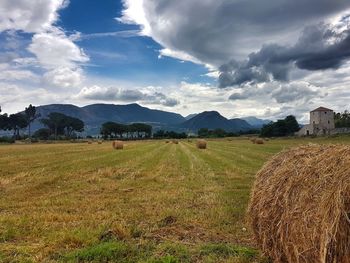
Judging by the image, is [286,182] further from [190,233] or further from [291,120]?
[291,120]

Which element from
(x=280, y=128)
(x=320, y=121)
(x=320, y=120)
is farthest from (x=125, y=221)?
(x=320, y=120)

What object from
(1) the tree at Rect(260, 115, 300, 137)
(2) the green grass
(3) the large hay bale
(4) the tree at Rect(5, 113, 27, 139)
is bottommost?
(2) the green grass

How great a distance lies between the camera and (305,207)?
6629 mm

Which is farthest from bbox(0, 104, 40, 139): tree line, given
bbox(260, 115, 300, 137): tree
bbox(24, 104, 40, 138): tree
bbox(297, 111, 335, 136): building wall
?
bbox(297, 111, 335, 136): building wall

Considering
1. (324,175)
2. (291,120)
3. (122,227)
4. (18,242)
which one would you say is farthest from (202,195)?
(291,120)

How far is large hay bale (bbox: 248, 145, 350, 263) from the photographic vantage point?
600 centimetres

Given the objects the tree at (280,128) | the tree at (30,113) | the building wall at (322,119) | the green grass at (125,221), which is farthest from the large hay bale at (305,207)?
the tree at (30,113)

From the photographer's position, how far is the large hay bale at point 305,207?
6004 mm

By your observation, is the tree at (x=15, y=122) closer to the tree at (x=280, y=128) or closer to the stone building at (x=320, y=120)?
the tree at (x=280, y=128)

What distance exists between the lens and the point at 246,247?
8.76m

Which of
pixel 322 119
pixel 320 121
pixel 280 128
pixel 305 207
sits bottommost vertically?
pixel 305 207

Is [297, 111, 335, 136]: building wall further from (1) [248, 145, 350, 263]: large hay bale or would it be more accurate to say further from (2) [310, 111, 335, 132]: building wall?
(1) [248, 145, 350, 263]: large hay bale

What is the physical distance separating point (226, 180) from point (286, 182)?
12.3m

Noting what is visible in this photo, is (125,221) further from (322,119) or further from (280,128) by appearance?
(322,119)
